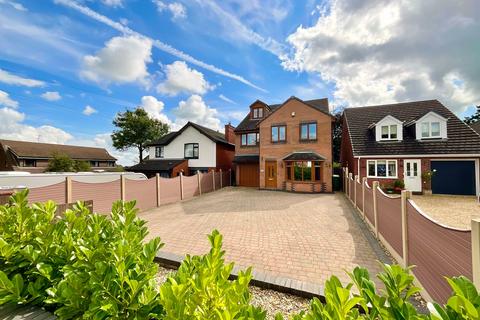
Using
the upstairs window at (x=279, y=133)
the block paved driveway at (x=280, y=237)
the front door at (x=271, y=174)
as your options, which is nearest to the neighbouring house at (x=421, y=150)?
the upstairs window at (x=279, y=133)

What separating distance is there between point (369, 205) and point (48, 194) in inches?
435

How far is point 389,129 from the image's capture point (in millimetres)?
16438

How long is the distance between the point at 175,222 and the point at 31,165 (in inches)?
1549

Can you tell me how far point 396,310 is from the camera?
4.05ft

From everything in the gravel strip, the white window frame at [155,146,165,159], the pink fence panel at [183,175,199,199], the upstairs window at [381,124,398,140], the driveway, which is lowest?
the driveway

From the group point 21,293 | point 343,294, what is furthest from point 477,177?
point 21,293

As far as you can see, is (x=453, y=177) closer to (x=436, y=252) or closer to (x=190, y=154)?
(x=436, y=252)

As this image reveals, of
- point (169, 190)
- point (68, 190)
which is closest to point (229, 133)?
point (169, 190)

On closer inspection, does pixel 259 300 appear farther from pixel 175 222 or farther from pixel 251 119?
pixel 251 119

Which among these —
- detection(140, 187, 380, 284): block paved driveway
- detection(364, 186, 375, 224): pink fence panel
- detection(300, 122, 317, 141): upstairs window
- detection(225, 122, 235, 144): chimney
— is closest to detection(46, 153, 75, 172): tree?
detection(225, 122, 235, 144): chimney

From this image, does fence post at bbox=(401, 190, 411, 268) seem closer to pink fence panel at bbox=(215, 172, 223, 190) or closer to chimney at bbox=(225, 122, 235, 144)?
pink fence panel at bbox=(215, 172, 223, 190)

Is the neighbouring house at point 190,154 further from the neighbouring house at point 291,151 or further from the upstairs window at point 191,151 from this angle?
the neighbouring house at point 291,151

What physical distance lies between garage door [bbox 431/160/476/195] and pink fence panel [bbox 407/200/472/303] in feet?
48.1

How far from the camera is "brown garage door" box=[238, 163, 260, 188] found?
66.3ft
